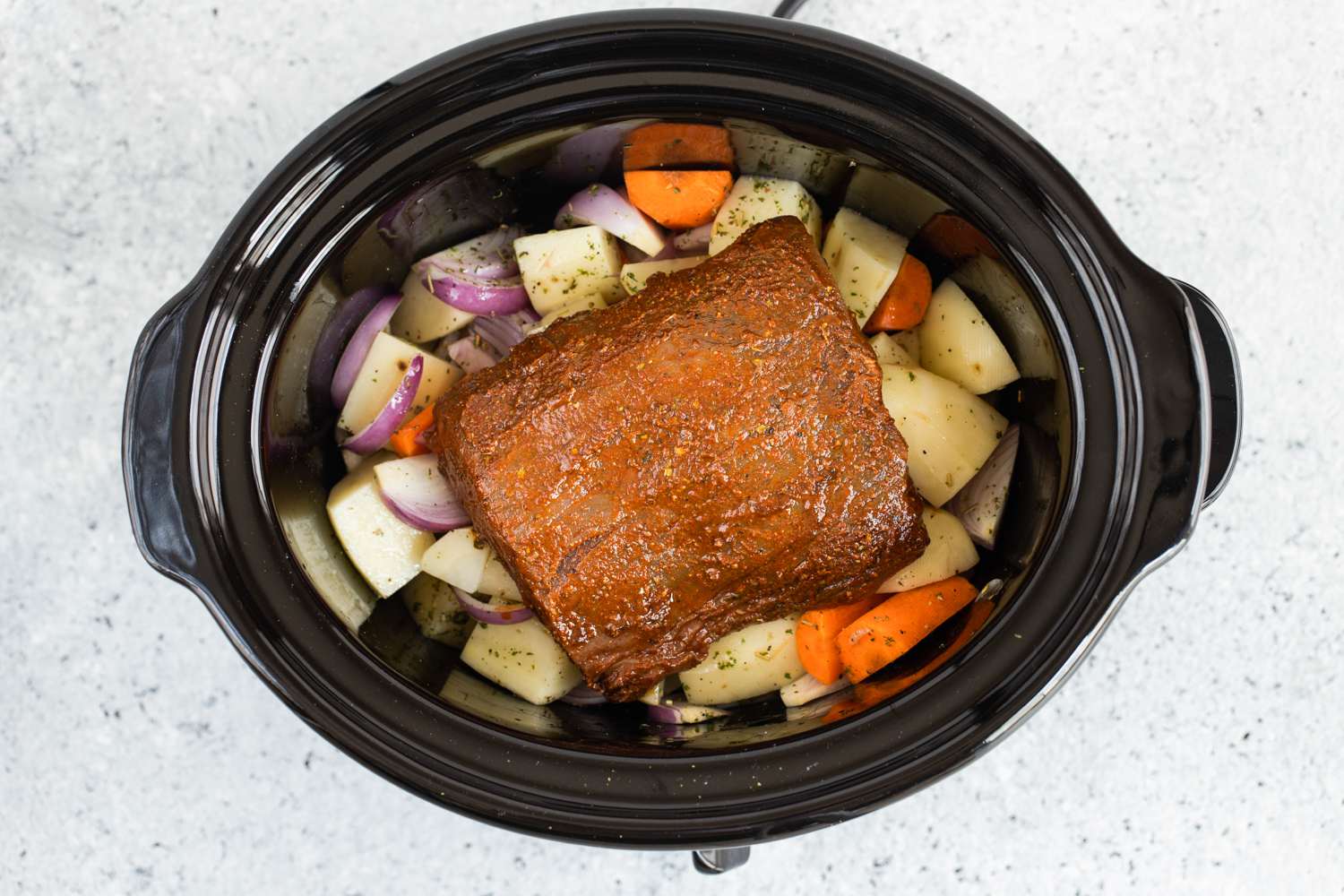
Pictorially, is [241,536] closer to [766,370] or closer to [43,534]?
[766,370]

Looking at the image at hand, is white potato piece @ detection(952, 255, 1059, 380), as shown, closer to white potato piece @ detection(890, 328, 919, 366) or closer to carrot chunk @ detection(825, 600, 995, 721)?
white potato piece @ detection(890, 328, 919, 366)

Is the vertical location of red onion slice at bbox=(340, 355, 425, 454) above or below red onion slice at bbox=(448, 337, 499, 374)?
below

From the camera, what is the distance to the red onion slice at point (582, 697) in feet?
5.21

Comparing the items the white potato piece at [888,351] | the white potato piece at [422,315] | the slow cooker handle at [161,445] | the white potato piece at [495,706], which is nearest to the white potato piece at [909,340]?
the white potato piece at [888,351]

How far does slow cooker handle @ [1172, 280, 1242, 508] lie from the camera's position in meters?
1.33

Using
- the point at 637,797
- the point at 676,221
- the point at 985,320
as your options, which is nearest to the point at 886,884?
the point at 637,797

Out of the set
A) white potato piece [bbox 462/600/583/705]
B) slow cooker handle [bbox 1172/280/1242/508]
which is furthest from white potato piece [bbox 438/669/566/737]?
slow cooker handle [bbox 1172/280/1242/508]

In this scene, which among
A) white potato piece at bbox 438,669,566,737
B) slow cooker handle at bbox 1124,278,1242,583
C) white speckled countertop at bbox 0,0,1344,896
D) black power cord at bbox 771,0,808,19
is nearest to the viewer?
slow cooker handle at bbox 1124,278,1242,583

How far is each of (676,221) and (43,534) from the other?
1413mm

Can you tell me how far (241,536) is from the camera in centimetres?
134

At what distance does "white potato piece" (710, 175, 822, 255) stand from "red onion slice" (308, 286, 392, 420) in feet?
1.82

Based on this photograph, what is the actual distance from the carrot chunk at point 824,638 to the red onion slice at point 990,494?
0.61 ft

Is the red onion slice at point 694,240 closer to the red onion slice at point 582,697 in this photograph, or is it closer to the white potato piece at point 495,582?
the white potato piece at point 495,582

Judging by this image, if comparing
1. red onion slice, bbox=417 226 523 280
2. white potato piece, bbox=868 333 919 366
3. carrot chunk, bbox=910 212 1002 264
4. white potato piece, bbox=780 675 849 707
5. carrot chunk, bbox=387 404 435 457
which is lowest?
white potato piece, bbox=780 675 849 707
